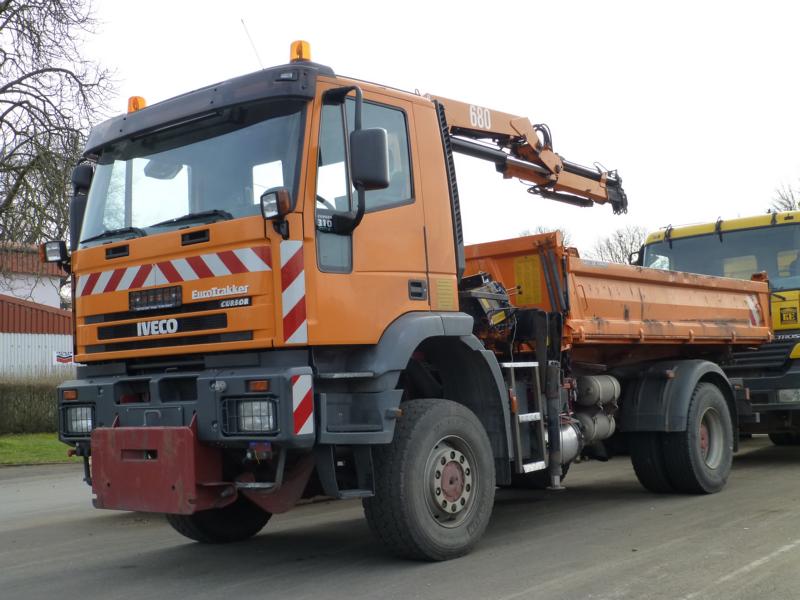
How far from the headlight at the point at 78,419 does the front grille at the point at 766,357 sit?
25.3ft

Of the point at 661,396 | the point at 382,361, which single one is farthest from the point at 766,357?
the point at 382,361

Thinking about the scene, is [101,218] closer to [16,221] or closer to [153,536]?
[153,536]

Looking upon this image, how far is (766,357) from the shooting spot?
37.6 ft

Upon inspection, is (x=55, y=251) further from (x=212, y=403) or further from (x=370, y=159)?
(x=370, y=159)

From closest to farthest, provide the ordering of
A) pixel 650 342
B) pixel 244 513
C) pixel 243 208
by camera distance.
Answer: pixel 243 208 < pixel 244 513 < pixel 650 342

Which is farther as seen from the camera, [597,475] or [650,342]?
[597,475]

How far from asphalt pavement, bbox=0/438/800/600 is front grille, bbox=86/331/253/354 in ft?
5.02

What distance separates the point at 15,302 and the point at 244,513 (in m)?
27.9

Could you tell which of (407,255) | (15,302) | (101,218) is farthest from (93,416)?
(15,302)

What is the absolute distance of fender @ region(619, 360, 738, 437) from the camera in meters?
8.92

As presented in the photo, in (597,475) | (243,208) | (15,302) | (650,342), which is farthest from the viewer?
(15,302)

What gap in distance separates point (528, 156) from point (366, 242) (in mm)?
4183

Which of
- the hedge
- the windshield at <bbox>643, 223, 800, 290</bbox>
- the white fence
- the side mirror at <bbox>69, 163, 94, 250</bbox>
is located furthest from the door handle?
the white fence

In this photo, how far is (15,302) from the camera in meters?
32.6
